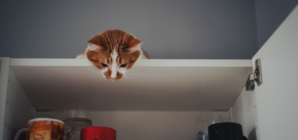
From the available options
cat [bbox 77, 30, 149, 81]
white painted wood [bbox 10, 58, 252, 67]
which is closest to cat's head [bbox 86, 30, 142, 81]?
cat [bbox 77, 30, 149, 81]

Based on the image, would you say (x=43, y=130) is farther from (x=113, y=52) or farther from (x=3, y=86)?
(x=113, y=52)

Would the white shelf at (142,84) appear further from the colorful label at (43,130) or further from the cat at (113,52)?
the colorful label at (43,130)

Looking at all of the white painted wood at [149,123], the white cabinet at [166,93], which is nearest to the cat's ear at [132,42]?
the white cabinet at [166,93]

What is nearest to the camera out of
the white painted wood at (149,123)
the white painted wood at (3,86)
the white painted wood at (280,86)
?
the white painted wood at (280,86)

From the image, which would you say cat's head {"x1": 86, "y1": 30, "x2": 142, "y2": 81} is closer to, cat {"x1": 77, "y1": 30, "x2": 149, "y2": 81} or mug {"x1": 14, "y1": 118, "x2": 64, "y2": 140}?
cat {"x1": 77, "y1": 30, "x2": 149, "y2": 81}

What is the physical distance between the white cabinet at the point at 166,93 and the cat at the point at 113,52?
0.20 feet

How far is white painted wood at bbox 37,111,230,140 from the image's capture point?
1.32m

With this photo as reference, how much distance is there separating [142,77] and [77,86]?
24cm

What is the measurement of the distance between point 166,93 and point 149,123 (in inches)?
8.5

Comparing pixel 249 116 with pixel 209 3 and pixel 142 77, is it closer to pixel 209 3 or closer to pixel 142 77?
pixel 142 77

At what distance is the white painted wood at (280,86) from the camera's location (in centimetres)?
67

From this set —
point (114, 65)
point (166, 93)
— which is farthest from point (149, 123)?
point (114, 65)

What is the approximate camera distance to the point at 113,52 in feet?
3.85

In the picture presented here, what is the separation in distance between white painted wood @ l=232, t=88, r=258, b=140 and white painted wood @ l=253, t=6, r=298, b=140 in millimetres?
124
